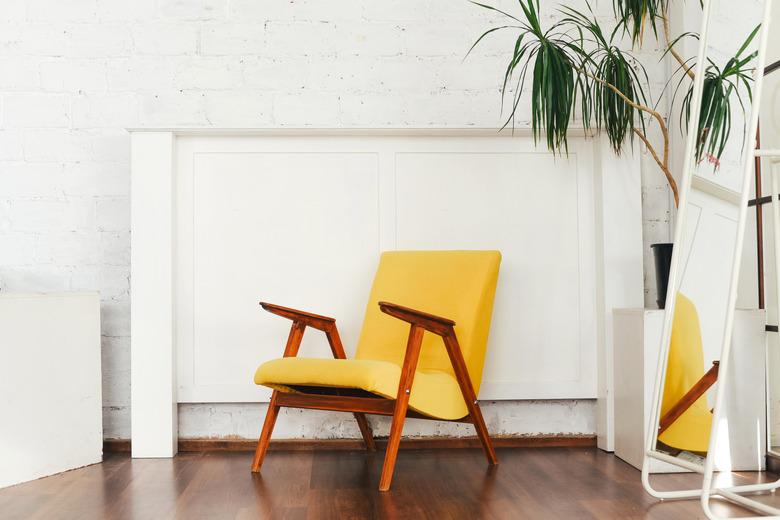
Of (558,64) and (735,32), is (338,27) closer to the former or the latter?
(558,64)

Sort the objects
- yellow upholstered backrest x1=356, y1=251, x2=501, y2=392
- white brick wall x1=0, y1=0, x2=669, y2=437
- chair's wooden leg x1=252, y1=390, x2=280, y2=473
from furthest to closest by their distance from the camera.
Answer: white brick wall x1=0, y1=0, x2=669, y2=437 → yellow upholstered backrest x1=356, y1=251, x2=501, y2=392 → chair's wooden leg x1=252, y1=390, x2=280, y2=473

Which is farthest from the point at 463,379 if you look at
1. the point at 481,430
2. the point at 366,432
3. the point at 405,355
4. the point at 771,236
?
the point at 771,236

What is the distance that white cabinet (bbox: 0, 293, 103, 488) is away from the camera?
9.44 feet

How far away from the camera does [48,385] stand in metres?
3.02

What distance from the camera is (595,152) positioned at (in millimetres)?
3500

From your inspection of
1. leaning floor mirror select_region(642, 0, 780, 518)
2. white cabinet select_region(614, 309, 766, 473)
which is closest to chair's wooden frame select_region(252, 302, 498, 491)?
white cabinet select_region(614, 309, 766, 473)

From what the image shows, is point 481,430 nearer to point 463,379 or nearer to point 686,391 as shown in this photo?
point 463,379

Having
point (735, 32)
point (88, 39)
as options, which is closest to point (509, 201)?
point (735, 32)

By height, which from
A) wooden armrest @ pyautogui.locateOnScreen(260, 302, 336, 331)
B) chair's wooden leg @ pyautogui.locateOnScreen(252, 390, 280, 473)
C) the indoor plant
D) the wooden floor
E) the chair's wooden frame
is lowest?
the wooden floor

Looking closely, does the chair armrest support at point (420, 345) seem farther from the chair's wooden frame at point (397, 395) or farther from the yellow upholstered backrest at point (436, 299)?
the yellow upholstered backrest at point (436, 299)

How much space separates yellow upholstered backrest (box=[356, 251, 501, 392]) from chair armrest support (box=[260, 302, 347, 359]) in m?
0.11

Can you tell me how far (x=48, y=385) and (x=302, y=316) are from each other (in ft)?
3.31

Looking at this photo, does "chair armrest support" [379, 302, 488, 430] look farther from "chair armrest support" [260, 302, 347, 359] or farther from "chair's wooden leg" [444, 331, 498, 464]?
"chair armrest support" [260, 302, 347, 359]

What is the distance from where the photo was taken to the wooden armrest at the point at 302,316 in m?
2.97
